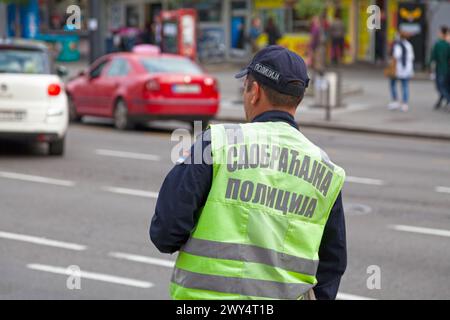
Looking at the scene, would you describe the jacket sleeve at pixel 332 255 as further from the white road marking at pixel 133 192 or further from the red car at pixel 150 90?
the red car at pixel 150 90

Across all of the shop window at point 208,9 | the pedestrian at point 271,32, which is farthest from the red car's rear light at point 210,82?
the shop window at point 208,9

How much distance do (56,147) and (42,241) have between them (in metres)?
6.01

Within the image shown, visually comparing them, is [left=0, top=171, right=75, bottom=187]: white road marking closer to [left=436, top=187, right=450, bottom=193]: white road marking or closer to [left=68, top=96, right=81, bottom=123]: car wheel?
[left=436, top=187, right=450, bottom=193]: white road marking

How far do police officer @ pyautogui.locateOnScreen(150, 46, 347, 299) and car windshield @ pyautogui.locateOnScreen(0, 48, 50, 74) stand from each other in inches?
467

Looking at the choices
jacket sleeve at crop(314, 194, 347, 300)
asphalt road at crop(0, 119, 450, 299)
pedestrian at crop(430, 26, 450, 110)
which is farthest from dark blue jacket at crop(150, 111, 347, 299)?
pedestrian at crop(430, 26, 450, 110)

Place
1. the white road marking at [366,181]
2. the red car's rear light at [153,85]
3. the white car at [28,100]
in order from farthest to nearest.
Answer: the red car's rear light at [153,85] → the white car at [28,100] → the white road marking at [366,181]

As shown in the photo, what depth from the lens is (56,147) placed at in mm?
15398

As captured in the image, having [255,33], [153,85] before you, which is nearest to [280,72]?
[153,85]

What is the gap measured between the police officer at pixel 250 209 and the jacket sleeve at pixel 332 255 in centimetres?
11

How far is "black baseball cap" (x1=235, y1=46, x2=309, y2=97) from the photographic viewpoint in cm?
370

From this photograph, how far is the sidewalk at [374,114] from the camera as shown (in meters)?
20.6

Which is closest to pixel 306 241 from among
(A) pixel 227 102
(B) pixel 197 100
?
(B) pixel 197 100

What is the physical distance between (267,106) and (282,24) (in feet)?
117
